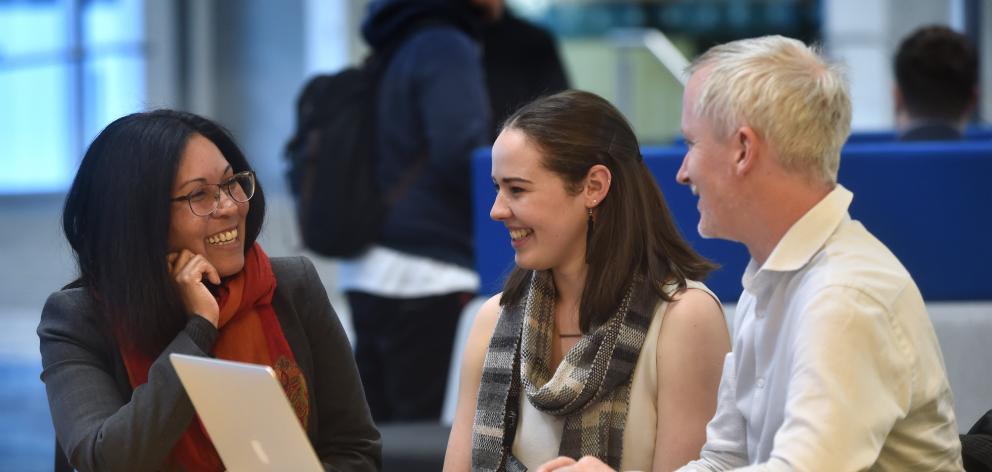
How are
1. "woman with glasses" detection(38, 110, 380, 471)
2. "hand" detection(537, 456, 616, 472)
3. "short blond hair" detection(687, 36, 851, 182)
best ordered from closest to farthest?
1. "short blond hair" detection(687, 36, 851, 182)
2. "hand" detection(537, 456, 616, 472)
3. "woman with glasses" detection(38, 110, 380, 471)

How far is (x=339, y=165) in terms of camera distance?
4.36 meters

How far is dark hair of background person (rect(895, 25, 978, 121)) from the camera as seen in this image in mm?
4520

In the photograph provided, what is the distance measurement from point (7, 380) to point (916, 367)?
291 inches

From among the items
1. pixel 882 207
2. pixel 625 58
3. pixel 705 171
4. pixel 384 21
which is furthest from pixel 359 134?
pixel 625 58

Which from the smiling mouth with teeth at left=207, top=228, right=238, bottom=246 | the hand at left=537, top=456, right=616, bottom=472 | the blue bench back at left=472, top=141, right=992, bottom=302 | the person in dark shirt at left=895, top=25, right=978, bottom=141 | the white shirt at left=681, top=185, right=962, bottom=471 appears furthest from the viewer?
the person in dark shirt at left=895, top=25, right=978, bottom=141

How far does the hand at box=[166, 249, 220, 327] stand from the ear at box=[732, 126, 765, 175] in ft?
3.31

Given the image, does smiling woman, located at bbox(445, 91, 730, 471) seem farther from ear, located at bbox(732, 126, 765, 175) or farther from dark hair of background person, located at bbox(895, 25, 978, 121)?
dark hair of background person, located at bbox(895, 25, 978, 121)

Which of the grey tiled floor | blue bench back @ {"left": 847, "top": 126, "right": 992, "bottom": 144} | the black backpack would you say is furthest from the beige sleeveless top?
the grey tiled floor

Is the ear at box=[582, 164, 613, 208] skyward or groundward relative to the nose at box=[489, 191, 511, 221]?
skyward

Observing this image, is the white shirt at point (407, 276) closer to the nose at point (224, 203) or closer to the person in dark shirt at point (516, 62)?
the person in dark shirt at point (516, 62)

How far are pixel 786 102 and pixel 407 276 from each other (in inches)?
98.6

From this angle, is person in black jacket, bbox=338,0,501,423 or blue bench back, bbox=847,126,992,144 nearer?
person in black jacket, bbox=338,0,501,423

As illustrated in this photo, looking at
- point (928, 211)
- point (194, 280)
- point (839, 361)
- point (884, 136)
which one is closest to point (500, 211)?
point (194, 280)

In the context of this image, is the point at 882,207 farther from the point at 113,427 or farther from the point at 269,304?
the point at 113,427
